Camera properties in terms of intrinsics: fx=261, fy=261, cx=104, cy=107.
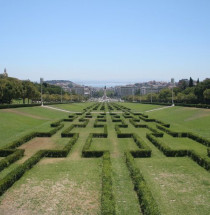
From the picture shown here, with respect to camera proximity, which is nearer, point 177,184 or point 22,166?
point 177,184

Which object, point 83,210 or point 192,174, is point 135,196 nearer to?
point 83,210

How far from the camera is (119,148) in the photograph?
16.5m

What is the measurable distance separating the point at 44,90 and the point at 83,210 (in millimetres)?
101212

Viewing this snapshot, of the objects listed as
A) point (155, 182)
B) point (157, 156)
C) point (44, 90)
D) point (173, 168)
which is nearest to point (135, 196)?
point (155, 182)

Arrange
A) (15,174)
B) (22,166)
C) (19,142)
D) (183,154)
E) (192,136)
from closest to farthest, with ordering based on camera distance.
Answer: (15,174) → (22,166) → (183,154) → (19,142) → (192,136)

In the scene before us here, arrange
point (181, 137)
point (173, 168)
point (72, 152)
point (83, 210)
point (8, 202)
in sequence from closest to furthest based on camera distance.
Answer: point (83, 210) → point (8, 202) → point (173, 168) → point (72, 152) → point (181, 137)

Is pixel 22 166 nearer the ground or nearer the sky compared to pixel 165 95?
nearer the ground

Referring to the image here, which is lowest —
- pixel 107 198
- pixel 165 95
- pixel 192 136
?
pixel 192 136

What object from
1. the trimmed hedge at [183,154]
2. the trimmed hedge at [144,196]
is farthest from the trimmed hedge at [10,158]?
the trimmed hedge at [183,154]

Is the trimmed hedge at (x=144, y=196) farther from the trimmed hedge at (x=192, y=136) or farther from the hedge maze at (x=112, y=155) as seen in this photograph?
the trimmed hedge at (x=192, y=136)

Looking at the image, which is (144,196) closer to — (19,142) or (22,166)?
(22,166)

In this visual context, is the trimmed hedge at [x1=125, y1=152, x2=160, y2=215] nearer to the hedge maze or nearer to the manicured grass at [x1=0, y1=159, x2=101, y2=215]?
the hedge maze

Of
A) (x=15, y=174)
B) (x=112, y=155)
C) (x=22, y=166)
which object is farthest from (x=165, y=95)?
(x=15, y=174)

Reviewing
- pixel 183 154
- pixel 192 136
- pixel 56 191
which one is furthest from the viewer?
pixel 192 136
